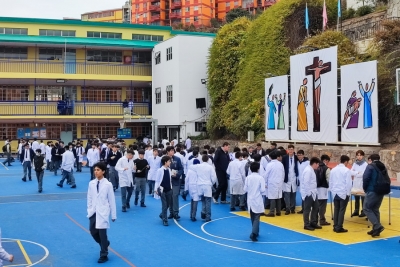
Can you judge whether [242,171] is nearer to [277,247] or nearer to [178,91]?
[277,247]

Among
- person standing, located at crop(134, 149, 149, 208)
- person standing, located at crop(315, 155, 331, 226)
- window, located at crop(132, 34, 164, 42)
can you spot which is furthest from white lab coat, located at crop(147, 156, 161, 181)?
window, located at crop(132, 34, 164, 42)

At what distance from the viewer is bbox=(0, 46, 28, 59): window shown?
37750 millimetres

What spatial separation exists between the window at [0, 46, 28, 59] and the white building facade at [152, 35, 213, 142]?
1211 centimetres

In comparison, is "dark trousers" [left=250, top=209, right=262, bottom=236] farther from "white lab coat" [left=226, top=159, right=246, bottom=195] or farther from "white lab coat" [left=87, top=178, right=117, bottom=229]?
"white lab coat" [left=226, top=159, right=246, bottom=195]

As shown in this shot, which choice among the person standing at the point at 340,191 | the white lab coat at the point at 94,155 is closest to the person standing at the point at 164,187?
the person standing at the point at 340,191

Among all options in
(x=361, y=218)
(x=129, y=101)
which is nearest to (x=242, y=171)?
(x=361, y=218)

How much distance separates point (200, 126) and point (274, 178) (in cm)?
2362

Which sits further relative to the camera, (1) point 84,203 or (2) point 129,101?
(2) point 129,101

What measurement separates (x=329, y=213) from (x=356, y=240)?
326 cm

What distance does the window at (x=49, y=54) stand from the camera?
127 feet

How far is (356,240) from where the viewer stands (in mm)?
9984

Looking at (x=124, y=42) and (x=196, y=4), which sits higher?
(x=196, y=4)

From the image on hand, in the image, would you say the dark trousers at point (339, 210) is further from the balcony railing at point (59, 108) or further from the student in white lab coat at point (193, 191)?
the balcony railing at point (59, 108)

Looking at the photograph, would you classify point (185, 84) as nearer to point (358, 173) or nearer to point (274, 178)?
point (274, 178)
